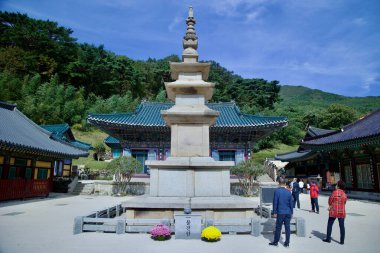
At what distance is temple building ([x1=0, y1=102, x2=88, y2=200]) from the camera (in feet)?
53.8

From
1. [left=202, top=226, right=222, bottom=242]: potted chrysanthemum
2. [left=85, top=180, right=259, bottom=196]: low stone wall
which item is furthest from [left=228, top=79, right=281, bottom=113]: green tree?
[left=202, top=226, right=222, bottom=242]: potted chrysanthemum

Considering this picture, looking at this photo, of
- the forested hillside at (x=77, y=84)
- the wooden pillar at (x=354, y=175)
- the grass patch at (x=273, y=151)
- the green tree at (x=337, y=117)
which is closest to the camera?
the wooden pillar at (x=354, y=175)

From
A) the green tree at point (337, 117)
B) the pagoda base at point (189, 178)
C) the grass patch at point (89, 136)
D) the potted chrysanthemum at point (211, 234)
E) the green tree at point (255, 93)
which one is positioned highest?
the green tree at point (255, 93)

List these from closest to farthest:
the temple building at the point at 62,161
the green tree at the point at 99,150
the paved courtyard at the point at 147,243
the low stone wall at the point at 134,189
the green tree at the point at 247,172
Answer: the paved courtyard at the point at 147,243 < the green tree at the point at 247,172 < the low stone wall at the point at 134,189 < the temple building at the point at 62,161 < the green tree at the point at 99,150

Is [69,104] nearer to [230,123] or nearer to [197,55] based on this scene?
[230,123]

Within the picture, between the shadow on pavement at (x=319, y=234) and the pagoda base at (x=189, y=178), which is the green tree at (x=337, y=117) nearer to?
the shadow on pavement at (x=319, y=234)

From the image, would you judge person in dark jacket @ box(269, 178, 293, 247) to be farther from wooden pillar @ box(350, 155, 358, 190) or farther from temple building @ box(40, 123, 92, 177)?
temple building @ box(40, 123, 92, 177)

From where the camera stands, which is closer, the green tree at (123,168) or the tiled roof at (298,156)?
the green tree at (123,168)

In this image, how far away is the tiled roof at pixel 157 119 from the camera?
22.5 meters

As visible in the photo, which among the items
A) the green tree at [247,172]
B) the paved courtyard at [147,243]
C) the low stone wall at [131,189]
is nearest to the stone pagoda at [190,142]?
the paved courtyard at [147,243]

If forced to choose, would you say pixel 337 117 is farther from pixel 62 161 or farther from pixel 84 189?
pixel 62 161

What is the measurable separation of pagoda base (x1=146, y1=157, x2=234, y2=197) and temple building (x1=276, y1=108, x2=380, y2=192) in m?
14.4

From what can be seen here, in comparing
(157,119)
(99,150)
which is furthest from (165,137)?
(99,150)

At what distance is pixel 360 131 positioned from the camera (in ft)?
69.5
